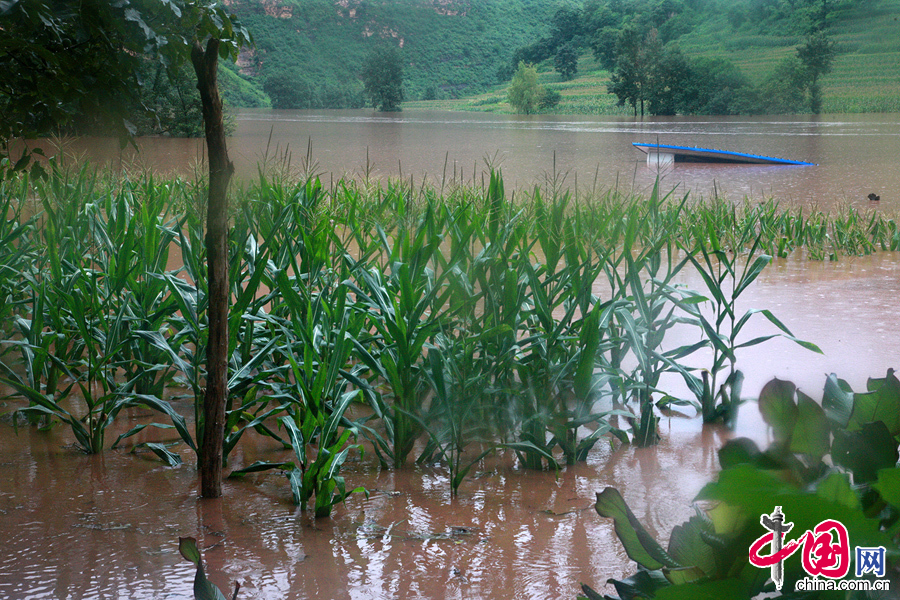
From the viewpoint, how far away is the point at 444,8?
70.8 metres

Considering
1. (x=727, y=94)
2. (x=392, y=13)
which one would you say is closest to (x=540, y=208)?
(x=727, y=94)

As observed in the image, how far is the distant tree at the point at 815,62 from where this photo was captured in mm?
43688

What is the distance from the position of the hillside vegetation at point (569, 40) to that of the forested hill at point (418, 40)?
0.13m

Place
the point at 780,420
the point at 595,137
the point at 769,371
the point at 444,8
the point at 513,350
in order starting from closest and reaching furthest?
1. the point at 780,420
2. the point at 513,350
3. the point at 769,371
4. the point at 595,137
5. the point at 444,8

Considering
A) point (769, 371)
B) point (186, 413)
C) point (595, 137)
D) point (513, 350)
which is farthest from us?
point (595, 137)

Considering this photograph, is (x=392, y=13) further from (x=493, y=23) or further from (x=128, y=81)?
(x=128, y=81)

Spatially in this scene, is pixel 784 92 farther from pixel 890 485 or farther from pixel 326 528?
pixel 890 485

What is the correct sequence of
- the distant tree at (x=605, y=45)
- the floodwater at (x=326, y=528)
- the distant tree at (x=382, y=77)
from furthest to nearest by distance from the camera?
1. the distant tree at (x=605, y=45)
2. the distant tree at (x=382, y=77)
3. the floodwater at (x=326, y=528)

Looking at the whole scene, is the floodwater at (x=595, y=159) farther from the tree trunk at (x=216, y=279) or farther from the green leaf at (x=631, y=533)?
the green leaf at (x=631, y=533)

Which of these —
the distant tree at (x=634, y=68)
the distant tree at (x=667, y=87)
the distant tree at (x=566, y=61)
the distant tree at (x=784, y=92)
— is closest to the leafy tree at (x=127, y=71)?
the distant tree at (x=634, y=68)

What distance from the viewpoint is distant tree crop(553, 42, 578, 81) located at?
62144 millimetres

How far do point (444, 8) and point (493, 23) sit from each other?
5.76 metres

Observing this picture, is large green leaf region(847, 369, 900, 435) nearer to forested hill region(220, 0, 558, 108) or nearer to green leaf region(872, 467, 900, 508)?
green leaf region(872, 467, 900, 508)

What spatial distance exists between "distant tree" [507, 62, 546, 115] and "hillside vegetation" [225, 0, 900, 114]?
8.41 feet
